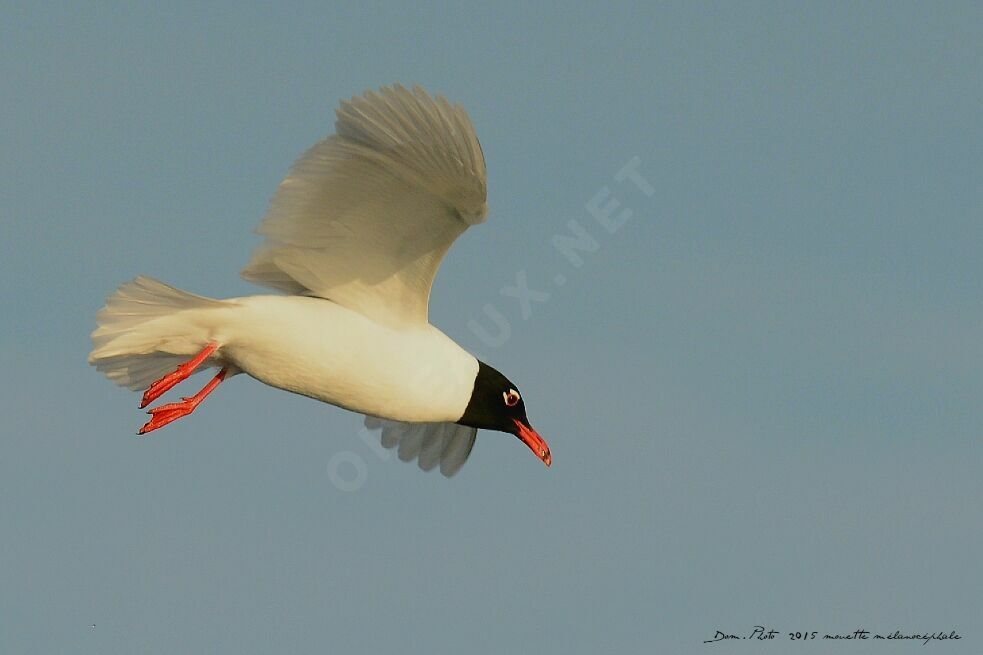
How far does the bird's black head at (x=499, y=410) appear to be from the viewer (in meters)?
12.7

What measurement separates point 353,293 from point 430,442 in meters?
2.55

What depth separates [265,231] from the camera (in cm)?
1160

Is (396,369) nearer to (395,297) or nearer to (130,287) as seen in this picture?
(395,297)

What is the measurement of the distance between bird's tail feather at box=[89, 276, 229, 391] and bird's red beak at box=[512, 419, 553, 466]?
2723mm

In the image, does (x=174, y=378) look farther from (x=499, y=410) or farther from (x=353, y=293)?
(x=499, y=410)

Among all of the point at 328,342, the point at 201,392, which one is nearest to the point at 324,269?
the point at 328,342

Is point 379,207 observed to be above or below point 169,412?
above

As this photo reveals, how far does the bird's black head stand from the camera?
12.7 m

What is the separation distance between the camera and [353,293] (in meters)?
12.1

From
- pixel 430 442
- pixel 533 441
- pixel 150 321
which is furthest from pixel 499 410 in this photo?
pixel 150 321

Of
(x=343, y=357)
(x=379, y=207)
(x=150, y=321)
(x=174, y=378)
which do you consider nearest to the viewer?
(x=379, y=207)

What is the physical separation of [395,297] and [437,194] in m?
1.19

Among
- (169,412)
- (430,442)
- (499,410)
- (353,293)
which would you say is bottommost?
(169,412)

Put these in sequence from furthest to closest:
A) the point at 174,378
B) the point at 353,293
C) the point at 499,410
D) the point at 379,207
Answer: the point at 499,410 → the point at 353,293 → the point at 174,378 → the point at 379,207
